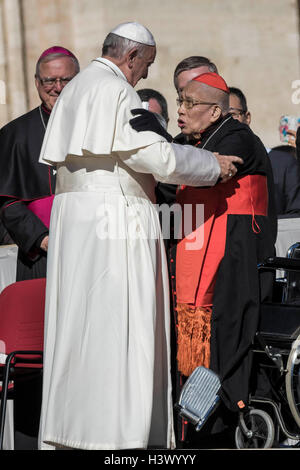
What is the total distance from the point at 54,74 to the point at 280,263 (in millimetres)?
1879

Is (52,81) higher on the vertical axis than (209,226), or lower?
higher

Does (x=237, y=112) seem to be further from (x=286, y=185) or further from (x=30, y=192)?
(x=30, y=192)

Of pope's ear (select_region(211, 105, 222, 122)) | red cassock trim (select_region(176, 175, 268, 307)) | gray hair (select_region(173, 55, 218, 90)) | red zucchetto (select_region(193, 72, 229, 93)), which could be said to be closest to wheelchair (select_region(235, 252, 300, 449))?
red cassock trim (select_region(176, 175, 268, 307))

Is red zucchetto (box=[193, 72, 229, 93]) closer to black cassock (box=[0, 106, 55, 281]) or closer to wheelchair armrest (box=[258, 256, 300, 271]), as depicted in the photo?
wheelchair armrest (box=[258, 256, 300, 271])

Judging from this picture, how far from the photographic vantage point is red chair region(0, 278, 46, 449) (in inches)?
201

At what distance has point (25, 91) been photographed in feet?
34.0

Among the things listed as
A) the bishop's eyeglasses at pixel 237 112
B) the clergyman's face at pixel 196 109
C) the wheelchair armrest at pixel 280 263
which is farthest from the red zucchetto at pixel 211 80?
the bishop's eyeglasses at pixel 237 112

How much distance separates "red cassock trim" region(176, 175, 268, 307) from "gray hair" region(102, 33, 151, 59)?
77 centimetres

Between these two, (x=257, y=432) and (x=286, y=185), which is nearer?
(x=257, y=432)

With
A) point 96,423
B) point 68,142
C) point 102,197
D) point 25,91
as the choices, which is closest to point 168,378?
point 96,423

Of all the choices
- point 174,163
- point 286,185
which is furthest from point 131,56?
point 286,185

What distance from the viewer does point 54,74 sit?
583 centimetres

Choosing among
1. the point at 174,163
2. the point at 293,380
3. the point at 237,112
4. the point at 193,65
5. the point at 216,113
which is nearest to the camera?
the point at 174,163

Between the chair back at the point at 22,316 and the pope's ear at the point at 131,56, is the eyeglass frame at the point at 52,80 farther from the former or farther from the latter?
the chair back at the point at 22,316
